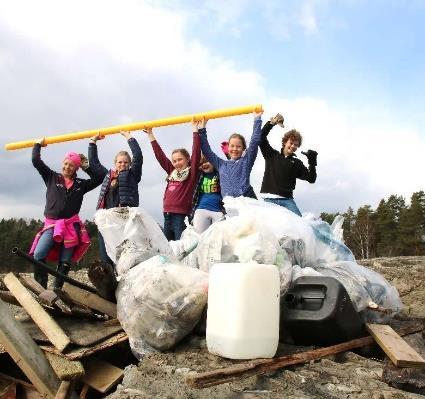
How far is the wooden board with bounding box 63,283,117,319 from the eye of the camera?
2.95 m

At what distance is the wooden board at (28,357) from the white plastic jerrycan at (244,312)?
2.82 ft

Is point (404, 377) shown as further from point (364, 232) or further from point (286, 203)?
point (364, 232)

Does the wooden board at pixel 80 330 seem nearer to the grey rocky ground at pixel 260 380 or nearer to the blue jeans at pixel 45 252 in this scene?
the grey rocky ground at pixel 260 380

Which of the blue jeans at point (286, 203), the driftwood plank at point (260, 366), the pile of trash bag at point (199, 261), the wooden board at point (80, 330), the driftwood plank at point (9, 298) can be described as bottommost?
the wooden board at point (80, 330)

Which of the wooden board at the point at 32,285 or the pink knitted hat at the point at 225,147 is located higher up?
the pink knitted hat at the point at 225,147

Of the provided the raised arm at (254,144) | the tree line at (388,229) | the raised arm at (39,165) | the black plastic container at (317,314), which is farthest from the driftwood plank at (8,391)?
the tree line at (388,229)

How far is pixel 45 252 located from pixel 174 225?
1204 mm

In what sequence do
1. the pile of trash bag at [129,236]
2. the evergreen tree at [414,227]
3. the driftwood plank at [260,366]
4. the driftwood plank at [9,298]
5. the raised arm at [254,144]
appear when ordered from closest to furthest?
the driftwood plank at [260,366] → the pile of trash bag at [129,236] → the driftwood plank at [9,298] → the raised arm at [254,144] → the evergreen tree at [414,227]

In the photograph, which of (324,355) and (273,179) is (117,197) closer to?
(273,179)

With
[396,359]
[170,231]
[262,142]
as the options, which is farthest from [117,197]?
[396,359]

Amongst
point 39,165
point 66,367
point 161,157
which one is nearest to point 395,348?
point 66,367

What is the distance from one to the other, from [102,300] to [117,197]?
1.66m

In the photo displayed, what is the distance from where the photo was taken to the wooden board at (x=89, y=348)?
8.18 ft

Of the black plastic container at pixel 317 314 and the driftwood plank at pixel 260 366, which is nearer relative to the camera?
the driftwood plank at pixel 260 366
